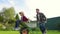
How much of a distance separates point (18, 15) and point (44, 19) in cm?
65

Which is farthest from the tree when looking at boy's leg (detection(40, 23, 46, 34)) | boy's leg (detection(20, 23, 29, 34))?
boy's leg (detection(40, 23, 46, 34))

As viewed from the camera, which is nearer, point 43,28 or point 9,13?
point 43,28

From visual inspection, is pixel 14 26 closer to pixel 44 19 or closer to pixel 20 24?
pixel 20 24

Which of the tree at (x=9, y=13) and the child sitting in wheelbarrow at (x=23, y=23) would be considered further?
the tree at (x=9, y=13)

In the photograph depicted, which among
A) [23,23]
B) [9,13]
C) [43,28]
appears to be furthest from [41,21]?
[9,13]

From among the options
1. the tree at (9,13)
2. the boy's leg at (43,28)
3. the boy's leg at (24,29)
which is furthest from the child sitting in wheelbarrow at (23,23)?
the boy's leg at (43,28)

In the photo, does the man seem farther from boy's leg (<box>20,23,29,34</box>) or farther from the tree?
the tree

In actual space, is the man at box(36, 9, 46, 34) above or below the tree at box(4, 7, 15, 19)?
below

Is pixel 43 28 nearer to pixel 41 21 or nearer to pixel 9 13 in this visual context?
pixel 41 21

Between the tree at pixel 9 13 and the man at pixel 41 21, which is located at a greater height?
the tree at pixel 9 13

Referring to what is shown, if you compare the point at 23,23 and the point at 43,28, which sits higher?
the point at 23,23

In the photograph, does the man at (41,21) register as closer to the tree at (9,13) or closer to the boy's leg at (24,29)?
the boy's leg at (24,29)

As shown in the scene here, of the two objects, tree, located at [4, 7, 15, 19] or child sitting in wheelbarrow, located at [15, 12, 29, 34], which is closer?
child sitting in wheelbarrow, located at [15, 12, 29, 34]

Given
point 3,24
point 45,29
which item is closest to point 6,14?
point 3,24
